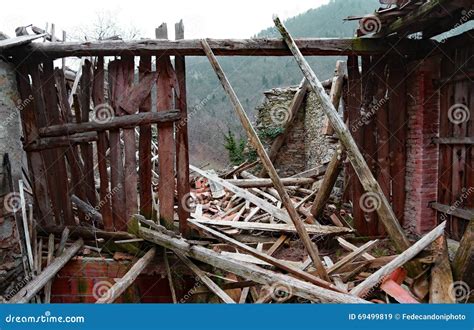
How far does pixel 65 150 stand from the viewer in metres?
4.76

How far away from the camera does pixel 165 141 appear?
15.3 ft

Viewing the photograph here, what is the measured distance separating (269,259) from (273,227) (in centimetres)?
146

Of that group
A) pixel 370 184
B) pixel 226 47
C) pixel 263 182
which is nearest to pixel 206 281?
pixel 370 184

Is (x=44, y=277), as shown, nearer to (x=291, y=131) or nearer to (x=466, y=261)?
(x=466, y=261)

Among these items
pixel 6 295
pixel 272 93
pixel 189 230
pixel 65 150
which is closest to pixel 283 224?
pixel 189 230

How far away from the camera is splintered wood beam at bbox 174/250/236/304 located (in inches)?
137

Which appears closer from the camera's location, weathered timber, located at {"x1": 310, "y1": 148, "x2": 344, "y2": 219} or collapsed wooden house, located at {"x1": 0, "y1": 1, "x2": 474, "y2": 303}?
collapsed wooden house, located at {"x1": 0, "y1": 1, "x2": 474, "y2": 303}

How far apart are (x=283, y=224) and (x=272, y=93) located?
21.6 feet

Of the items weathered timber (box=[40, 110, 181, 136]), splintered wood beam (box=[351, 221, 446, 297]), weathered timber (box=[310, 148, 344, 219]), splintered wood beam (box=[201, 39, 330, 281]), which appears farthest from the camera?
weathered timber (box=[310, 148, 344, 219])

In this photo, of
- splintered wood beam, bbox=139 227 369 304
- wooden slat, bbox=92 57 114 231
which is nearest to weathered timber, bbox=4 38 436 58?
wooden slat, bbox=92 57 114 231

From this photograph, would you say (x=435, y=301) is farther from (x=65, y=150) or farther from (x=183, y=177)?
(x=65, y=150)

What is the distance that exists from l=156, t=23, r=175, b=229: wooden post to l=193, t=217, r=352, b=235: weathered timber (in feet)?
2.62

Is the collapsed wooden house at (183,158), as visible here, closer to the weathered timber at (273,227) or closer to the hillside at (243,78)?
the weathered timber at (273,227)

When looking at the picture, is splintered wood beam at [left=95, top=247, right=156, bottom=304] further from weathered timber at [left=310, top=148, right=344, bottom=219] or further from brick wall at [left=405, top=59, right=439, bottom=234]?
brick wall at [left=405, top=59, right=439, bottom=234]
